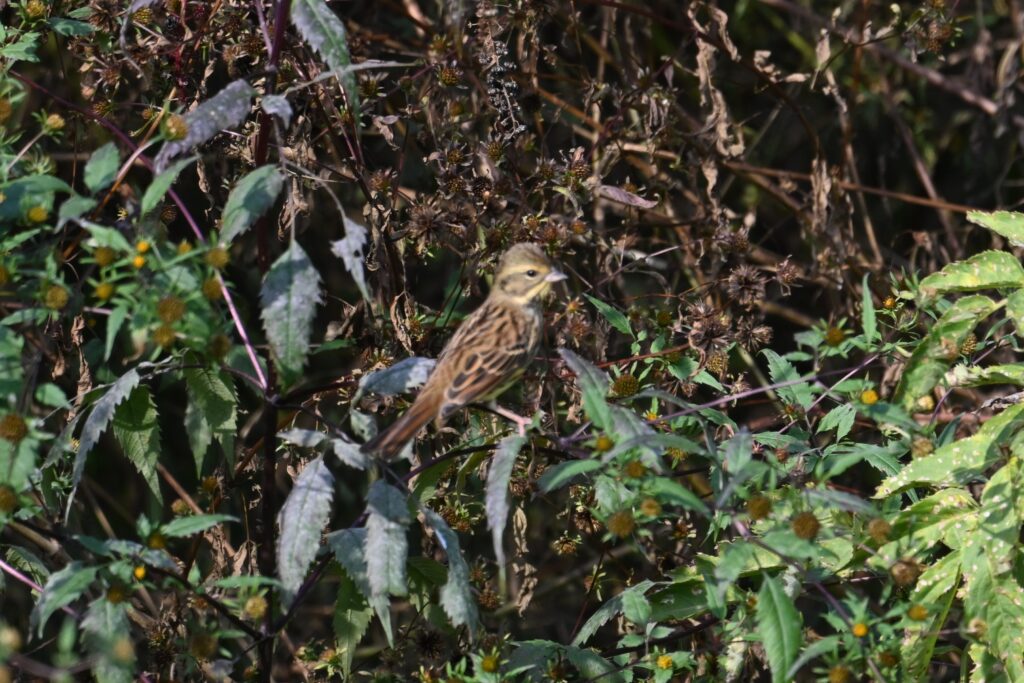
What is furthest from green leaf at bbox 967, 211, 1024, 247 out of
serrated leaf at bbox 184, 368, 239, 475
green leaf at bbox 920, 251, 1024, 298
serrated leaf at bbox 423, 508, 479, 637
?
serrated leaf at bbox 184, 368, 239, 475

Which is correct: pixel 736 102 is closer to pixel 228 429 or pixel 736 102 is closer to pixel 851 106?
pixel 851 106

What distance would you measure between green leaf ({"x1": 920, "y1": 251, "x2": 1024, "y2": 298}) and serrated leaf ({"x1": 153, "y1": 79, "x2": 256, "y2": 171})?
176 cm

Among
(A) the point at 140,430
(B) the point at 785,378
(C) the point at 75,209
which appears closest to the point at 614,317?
(B) the point at 785,378

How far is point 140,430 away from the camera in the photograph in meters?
3.29

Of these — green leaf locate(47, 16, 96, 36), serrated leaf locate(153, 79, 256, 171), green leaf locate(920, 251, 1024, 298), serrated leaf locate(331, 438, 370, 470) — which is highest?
green leaf locate(47, 16, 96, 36)

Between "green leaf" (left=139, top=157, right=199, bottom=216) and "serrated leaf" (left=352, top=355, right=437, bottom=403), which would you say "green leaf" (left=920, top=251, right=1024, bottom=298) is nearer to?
"serrated leaf" (left=352, top=355, right=437, bottom=403)

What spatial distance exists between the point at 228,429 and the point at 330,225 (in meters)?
3.26

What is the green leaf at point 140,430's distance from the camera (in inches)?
129

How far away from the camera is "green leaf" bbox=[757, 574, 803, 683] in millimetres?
2645

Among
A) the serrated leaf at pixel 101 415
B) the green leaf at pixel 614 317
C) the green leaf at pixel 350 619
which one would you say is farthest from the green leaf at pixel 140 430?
the green leaf at pixel 614 317

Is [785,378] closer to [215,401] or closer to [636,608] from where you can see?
[636,608]

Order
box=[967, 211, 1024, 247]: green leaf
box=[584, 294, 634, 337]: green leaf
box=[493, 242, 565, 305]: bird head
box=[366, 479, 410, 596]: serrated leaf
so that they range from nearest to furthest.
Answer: box=[366, 479, 410, 596]: serrated leaf → box=[967, 211, 1024, 247]: green leaf → box=[584, 294, 634, 337]: green leaf → box=[493, 242, 565, 305]: bird head

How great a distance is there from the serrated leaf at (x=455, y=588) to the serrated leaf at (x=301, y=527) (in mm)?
288

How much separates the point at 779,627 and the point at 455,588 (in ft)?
2.42
